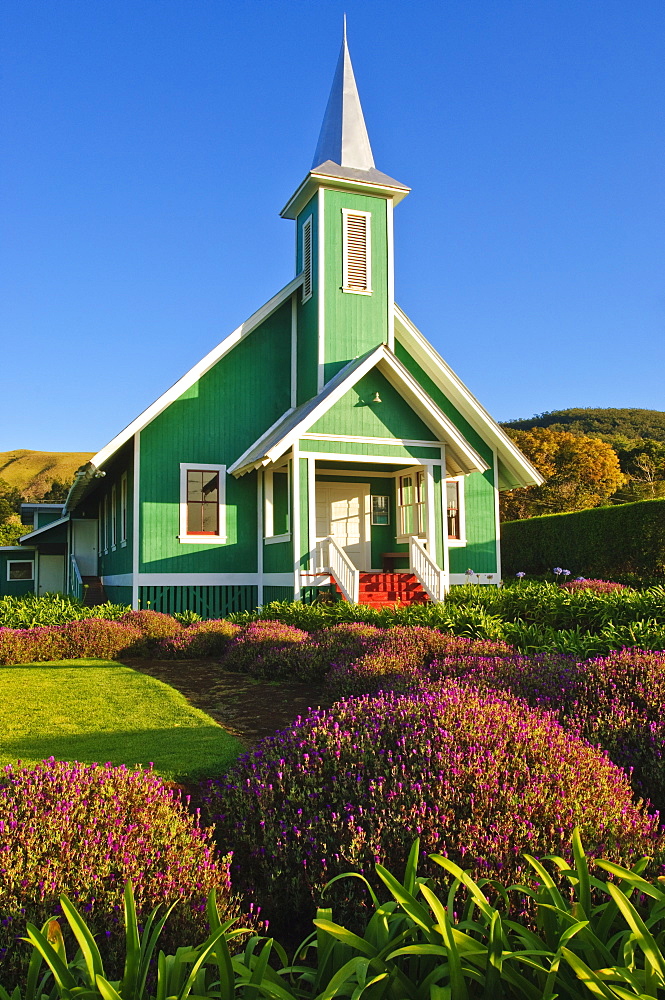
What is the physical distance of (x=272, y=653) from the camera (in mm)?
9430

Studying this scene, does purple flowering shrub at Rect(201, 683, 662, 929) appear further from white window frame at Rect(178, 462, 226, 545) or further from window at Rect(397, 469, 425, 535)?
window at Rect(397, 469, 425, 535)

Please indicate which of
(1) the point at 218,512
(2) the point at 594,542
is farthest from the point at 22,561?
(2) the point at 594,542

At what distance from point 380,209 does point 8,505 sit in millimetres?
66212

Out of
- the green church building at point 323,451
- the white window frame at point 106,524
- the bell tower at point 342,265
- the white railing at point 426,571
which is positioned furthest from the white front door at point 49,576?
the white railing at point 426,571

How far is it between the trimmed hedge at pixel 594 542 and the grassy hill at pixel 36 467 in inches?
5186

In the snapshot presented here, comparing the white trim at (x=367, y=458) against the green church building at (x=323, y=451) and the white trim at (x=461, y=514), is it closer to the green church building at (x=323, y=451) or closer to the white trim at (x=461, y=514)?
the green church building at (x=323, y=451)

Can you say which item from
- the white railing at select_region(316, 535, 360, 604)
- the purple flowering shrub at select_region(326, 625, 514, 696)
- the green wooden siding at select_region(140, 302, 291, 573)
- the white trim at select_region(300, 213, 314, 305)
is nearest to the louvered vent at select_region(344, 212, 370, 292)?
the white trim at select_region(300, 213, 314, 305)

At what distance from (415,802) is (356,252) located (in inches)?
658

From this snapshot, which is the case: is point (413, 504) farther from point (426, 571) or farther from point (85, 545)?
point (85, 545)

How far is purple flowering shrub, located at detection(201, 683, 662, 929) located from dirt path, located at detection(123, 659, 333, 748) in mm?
1860

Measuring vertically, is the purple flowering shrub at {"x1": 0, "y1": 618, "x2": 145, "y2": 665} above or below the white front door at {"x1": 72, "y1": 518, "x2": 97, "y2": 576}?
below

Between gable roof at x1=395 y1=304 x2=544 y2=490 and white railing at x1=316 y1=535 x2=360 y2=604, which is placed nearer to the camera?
white railing at x1=316 y1=535 x2=360 y2=604

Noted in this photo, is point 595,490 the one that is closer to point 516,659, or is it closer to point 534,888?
point 516,659

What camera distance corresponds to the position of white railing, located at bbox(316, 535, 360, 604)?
1481 cm
